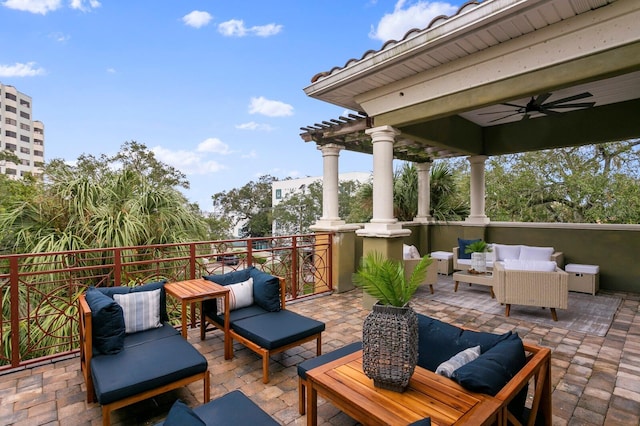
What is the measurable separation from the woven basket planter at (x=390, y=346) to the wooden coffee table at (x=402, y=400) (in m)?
0.08

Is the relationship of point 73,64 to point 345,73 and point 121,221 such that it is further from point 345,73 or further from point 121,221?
point 345,73

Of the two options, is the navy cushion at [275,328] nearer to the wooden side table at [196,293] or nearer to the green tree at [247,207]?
the wooden side table at [196,293]

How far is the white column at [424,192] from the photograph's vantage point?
750cm

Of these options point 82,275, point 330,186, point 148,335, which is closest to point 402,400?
point 148,335

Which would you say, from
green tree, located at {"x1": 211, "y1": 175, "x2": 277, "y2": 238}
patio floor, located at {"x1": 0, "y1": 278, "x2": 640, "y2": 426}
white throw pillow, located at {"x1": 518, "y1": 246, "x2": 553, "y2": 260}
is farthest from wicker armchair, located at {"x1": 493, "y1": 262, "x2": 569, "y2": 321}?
green tree, located at {"x1": 211, "y1": 175, "x2": 277, "y2": 238}

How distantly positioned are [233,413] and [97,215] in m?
4.38

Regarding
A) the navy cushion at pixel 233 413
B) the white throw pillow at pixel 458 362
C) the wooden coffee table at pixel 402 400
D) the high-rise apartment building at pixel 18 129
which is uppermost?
the high-rise apartment building at pixel 18 129

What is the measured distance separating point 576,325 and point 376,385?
3644mm

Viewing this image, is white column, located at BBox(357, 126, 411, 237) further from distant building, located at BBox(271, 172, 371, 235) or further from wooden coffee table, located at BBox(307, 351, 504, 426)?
distant building, located at BBox(271, 172, 371, 235)

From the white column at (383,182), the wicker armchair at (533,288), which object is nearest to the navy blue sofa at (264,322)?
the white column at (383,182)

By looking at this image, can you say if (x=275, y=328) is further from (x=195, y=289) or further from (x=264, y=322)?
(x=195, y=289)

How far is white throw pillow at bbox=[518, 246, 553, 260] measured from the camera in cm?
555

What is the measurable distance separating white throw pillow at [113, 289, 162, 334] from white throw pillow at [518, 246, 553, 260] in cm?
577

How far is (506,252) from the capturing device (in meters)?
6.07
